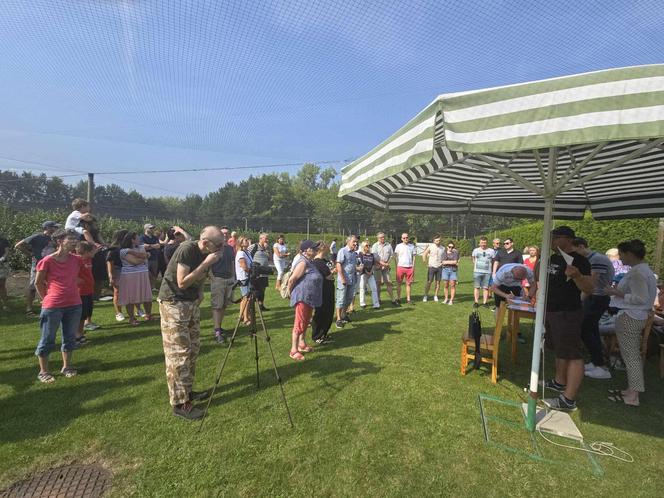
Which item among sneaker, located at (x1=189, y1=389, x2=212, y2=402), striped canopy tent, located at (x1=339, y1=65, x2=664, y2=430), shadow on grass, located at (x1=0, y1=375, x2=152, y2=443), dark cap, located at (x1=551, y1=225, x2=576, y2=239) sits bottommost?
shadow on grass, located at (x1=0, y1=375, x2=152, y2=443)

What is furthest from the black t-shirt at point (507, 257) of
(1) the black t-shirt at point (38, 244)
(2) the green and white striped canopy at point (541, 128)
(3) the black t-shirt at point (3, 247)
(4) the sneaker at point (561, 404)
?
(3) the black t-shirt at point (3, 247)

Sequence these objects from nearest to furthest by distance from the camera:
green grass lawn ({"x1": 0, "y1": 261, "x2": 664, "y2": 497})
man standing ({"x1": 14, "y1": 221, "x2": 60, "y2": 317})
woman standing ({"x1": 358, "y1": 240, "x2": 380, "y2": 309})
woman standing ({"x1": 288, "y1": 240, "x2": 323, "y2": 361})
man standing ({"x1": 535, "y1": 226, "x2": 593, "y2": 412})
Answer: green grass lawn ({"x1": 0, "y1": 261, "x2": 664, "y2": 497})
man standing ({"x1": 535, "y1": 226, "x2": 593, "y2": 412})
woman standing ({"x1": 288, "y1": 240, "x2": 323, "y2": 361})
man standing ({"x1": 14, "y1": 221, "x2": 60, "y2": 317})
woman standing ({"x1": 358, "y1": 240, "x2": 380, "y2": 309})

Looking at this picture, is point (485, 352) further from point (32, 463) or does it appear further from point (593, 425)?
point (32, 463)

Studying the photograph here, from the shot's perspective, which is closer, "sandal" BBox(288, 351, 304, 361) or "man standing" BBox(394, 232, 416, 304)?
"sandal" BBox(288, 351, 304, 361)

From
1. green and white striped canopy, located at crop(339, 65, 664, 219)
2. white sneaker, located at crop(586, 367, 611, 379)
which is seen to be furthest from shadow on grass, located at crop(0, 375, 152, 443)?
white sneaker, located at crop(586, 367, 611, 379)

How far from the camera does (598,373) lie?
4.55 metres

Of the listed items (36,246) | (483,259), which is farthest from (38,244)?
(483,259)

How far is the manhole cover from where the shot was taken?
2.33 metres

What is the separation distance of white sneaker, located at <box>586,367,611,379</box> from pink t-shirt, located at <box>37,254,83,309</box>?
690 cm

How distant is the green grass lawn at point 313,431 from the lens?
2.52m

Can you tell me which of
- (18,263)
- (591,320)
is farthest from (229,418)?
(18,263)

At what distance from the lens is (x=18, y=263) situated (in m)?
11.8

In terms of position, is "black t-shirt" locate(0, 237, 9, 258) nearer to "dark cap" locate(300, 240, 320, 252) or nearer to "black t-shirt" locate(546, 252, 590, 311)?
"dark cap" locate(300, 240, 320, 252)

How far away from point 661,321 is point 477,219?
75255 mm
